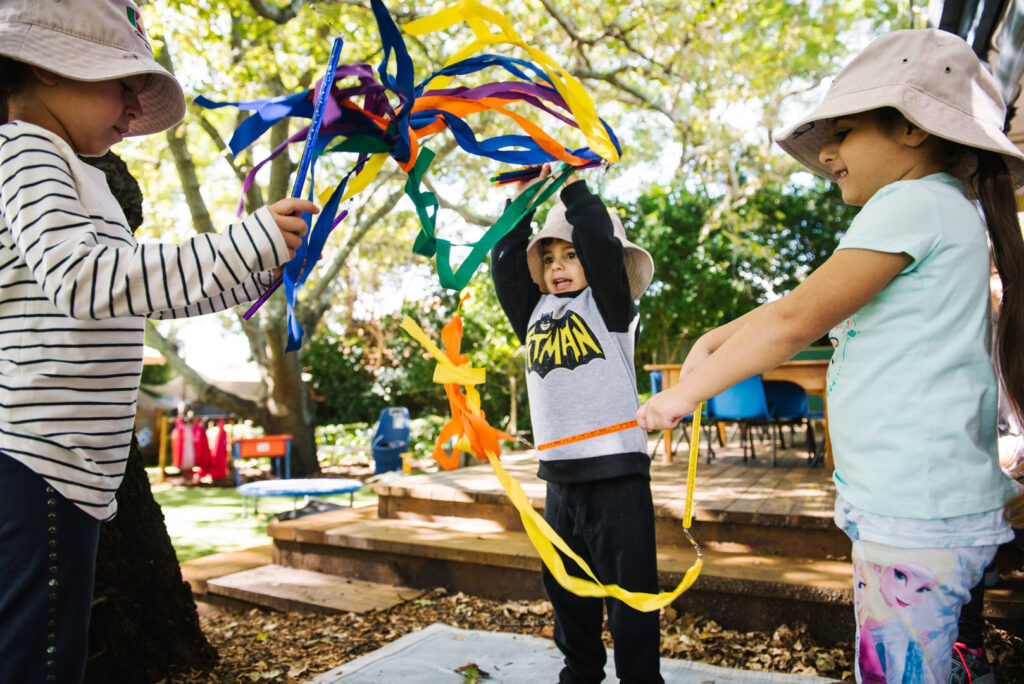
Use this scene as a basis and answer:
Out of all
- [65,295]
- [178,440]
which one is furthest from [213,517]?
[65,295]

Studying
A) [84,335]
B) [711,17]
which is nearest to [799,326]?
[84,335]

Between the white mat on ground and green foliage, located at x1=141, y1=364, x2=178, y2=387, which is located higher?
green foliage, located at x1=141, y1=364, x2=178, y2=387

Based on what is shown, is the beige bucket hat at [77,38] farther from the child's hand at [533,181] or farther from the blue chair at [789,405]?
the blue chair at [789,405]

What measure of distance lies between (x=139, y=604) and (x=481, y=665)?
117 cm

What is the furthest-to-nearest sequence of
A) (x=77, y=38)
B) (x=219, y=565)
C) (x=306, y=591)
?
(x=219, y=565)
(x=306, y=591)
(x=77, y=38)

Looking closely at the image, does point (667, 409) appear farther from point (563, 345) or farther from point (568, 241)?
point (568, 241)

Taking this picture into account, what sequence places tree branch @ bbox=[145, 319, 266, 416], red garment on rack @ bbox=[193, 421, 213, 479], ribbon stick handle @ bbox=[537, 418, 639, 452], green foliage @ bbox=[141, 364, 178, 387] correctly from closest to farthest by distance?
ribbon stick handle @ bbox=[537, 418, 639, 452] < tree branch @ bbox=[145, 319, 266, 416] < red garment on rack @ bbox=[193, 421, 213, 479] < green foliage @ bbox=[141, 364, 178, 387]

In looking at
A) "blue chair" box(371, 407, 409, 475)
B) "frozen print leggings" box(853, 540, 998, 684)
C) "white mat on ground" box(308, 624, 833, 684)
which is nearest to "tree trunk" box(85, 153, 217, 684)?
"white mat on ground" box(308, 624, 833, 684)

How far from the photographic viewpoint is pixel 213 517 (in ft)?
21.7

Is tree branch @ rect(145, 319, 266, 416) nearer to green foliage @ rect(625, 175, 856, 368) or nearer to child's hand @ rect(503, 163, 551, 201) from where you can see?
green foliage @ rect(625, 175, 856, 368)

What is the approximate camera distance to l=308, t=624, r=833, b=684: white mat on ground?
7.34 ft

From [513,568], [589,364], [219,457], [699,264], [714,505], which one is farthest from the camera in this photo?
[699,264]

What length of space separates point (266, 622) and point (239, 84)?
5.29m

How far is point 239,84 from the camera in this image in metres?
6.62
